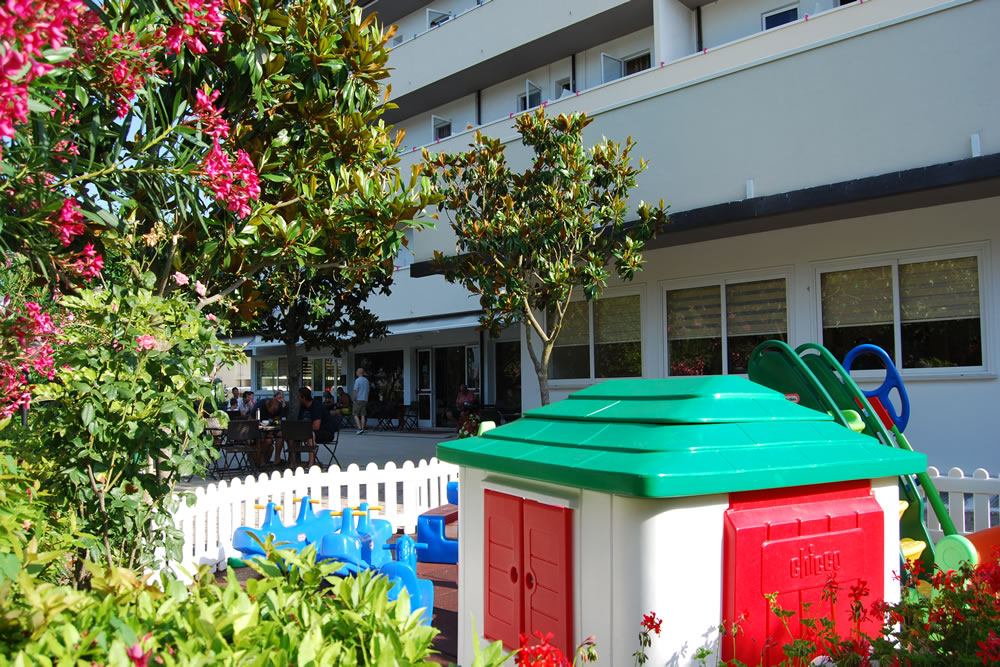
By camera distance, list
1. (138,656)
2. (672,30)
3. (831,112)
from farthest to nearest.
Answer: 1. (672,30)
2. (831,112)
3. (138,656)

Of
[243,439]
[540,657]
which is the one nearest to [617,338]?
[243,439]

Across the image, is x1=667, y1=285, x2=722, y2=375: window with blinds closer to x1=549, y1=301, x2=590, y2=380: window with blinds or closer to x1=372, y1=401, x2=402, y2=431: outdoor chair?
x1=549, y1=301, x2=590, y2=380: window with blinds

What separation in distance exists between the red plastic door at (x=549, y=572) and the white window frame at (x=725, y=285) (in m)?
7.81

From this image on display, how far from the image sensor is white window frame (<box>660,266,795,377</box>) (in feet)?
32.2

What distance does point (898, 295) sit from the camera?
891 cm

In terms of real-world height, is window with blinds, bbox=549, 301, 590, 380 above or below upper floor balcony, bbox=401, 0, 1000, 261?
below

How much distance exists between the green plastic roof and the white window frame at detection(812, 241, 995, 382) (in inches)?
251

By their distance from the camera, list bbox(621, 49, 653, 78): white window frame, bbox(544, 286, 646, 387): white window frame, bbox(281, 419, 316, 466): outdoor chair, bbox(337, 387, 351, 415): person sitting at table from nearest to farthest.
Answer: bbox(544, 286, 646, 387): white window frame → bbox(281, 419, 316, 466): outdoor chair → bbox(621, 49, 653, 78): white window frame → bbox(337, 387, 351, 415): person sitting at table

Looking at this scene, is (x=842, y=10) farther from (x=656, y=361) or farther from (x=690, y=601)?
(x=690, y=601)

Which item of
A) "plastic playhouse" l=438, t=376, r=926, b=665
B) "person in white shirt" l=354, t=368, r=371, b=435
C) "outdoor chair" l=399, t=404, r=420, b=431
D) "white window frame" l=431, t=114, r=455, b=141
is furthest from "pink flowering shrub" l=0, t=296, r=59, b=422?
"outdoor chair" l=399, t=404, r=420, b=431

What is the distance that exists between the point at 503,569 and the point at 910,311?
299 inches

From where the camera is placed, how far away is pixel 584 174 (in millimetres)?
9539

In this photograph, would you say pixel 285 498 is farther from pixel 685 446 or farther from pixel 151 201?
pixel 685 446

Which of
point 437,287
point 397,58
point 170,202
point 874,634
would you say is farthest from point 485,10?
point 874,634
